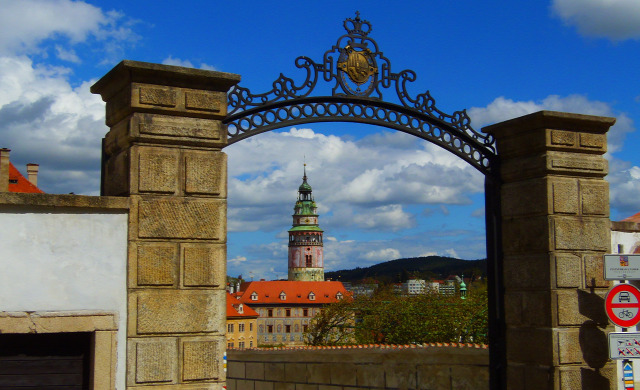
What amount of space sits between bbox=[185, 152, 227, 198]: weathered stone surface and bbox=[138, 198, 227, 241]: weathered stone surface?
0.08 m

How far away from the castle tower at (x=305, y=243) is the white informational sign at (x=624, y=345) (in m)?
122

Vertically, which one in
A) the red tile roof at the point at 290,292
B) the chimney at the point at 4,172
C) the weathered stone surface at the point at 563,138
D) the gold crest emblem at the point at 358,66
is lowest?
the red tile roof at the point at 290,292

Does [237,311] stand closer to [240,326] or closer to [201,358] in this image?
[240,326]

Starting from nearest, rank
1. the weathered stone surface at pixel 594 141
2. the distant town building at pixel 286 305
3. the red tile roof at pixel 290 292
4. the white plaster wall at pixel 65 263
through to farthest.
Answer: the white plaster wall at pixel 65 263 → the weathered stone surface at pixel 594 141 → the distant town building at pixel 286 305 → the red tile roof at pixel 290 292

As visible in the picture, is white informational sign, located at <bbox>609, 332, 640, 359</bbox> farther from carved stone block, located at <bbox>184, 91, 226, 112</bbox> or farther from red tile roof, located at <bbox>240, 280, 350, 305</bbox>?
red tile roof, located at <bbox>240, 280, 350, 305</bbox>

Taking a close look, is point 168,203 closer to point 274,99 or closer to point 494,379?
point 274,99

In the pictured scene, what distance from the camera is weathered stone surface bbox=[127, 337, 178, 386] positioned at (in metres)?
5.54

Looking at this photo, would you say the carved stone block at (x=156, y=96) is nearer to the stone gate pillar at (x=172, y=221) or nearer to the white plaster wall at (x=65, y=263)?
the stone gate pillar at (x=172, y=221)

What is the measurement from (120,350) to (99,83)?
219 cm

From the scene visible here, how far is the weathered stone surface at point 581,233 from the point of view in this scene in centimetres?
711

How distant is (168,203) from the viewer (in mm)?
5715

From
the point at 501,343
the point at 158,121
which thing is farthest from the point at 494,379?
the point at 158,121

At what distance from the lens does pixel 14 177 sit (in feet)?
103

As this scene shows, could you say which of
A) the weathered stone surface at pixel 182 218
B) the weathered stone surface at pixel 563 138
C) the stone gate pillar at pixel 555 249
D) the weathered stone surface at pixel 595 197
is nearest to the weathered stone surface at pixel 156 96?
the weathered stone surface at pixel 182 218
